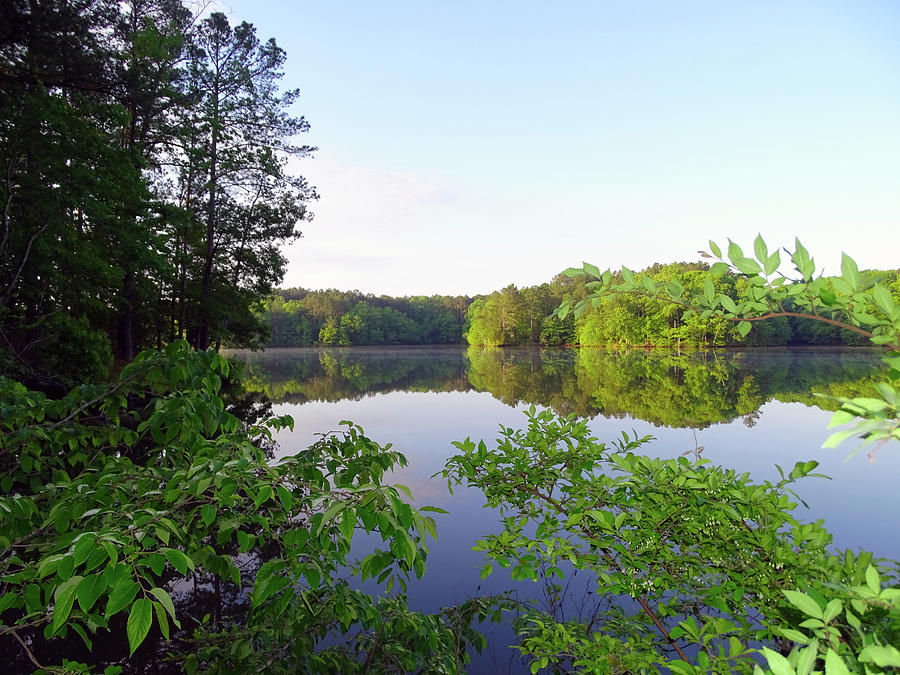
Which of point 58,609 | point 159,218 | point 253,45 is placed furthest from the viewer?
point 253,45

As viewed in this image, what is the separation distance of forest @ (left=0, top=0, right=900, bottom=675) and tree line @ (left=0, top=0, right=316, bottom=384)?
105 mm

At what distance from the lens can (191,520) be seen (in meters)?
1.58

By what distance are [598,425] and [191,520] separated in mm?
13636

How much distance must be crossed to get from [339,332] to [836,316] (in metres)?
101

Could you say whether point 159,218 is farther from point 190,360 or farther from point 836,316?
point 836,316

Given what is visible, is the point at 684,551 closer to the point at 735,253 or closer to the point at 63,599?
the point at 735,253

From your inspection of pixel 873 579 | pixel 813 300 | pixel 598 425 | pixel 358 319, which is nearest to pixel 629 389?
pixel 598 425

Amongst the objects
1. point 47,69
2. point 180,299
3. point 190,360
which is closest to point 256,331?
point 180,299

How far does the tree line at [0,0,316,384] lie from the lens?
9258mm

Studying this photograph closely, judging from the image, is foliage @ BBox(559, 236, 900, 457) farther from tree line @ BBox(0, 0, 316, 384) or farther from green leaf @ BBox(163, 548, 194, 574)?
tree line @ BBox(0, 0, 316, 384)

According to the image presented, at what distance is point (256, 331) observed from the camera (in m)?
24.5

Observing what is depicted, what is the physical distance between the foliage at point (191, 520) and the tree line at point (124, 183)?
6.44ft

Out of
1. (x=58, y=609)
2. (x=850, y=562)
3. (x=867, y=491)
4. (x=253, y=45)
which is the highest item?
(x=253, y=45)

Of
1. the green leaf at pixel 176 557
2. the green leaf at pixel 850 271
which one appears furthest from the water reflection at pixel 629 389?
the green leaf at pixel 176 557
